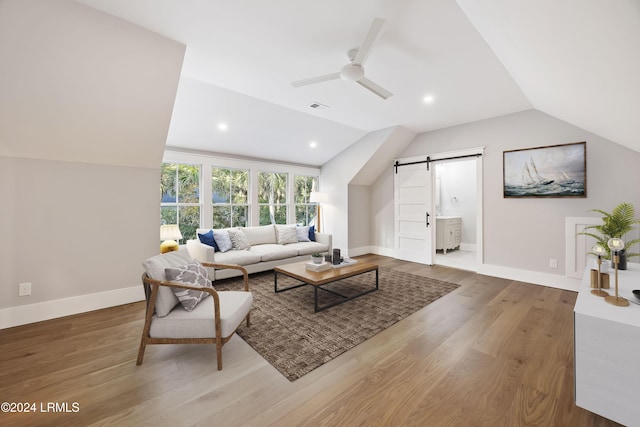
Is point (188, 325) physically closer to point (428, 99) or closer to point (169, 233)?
point (169, 233)

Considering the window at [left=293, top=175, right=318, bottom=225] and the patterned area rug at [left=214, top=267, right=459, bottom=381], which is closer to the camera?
the patterned area rug at [left=214, top=267, right=459, bottom=381]

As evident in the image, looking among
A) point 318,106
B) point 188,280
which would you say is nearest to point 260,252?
point 188,280

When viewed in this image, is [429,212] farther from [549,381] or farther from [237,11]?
[237,11]

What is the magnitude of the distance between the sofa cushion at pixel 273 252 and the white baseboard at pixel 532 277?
343 centimetres

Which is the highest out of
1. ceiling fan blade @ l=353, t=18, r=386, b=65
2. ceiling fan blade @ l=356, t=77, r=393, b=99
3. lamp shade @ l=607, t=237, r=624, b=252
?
ceiling fan blade @ l=353, t=18, r=386, b=65

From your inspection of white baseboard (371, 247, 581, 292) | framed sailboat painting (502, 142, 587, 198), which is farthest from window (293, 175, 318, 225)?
framed sailboat painting (502, 142, 587, 198)

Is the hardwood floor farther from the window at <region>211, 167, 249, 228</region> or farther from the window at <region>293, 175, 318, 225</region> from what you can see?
the window at <region>293, 175, 318, 225</region>

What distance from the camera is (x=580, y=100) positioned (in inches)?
99.8

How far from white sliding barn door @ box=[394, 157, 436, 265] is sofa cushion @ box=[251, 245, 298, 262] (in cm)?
255

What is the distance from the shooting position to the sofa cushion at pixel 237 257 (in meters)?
4.02

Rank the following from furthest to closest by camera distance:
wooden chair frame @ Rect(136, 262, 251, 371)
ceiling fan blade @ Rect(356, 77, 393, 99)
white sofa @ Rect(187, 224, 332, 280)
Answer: white sofa @ Rect(187, 224, 332, 280) → ceiling fan blade @ Rect(356, 77, 393, 99) → wooden chair frame @ Rect(136, 262, 251, 371)

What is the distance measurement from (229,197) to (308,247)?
1.96m

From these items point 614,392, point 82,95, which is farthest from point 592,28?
point 82,95

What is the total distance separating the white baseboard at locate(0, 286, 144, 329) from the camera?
2637mm
